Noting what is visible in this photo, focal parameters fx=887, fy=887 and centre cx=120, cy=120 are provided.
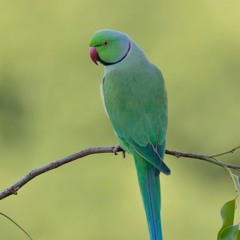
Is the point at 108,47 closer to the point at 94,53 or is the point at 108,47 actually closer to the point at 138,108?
the point at 94,53

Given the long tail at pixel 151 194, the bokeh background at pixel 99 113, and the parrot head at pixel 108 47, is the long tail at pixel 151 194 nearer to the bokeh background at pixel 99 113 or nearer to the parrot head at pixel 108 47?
the parrot head at pixel 108 47

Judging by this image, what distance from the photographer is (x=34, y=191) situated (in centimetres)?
621

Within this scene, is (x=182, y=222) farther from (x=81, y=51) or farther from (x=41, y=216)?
(x=81, y=51)

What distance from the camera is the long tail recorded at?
1.70 metres

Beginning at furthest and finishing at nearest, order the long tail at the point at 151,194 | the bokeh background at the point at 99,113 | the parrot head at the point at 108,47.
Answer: the bokeh background at the point at 99,113, the parrot head at the point at 108,47, the long tail at the point at 151,194

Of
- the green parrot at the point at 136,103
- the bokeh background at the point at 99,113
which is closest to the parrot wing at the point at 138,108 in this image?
the green parrot at the point at 136,103

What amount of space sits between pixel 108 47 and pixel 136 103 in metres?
0.18

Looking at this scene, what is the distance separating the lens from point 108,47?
200 centimetres

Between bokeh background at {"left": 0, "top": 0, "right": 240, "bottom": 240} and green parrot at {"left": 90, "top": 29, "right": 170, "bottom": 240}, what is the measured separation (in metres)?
3.90

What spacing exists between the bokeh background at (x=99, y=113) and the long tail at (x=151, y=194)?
4044mm

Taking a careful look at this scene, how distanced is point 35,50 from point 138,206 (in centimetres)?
176

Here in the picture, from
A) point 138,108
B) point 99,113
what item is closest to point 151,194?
point 138,108

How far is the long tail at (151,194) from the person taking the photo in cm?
170

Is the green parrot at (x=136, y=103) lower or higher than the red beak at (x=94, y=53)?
lower
